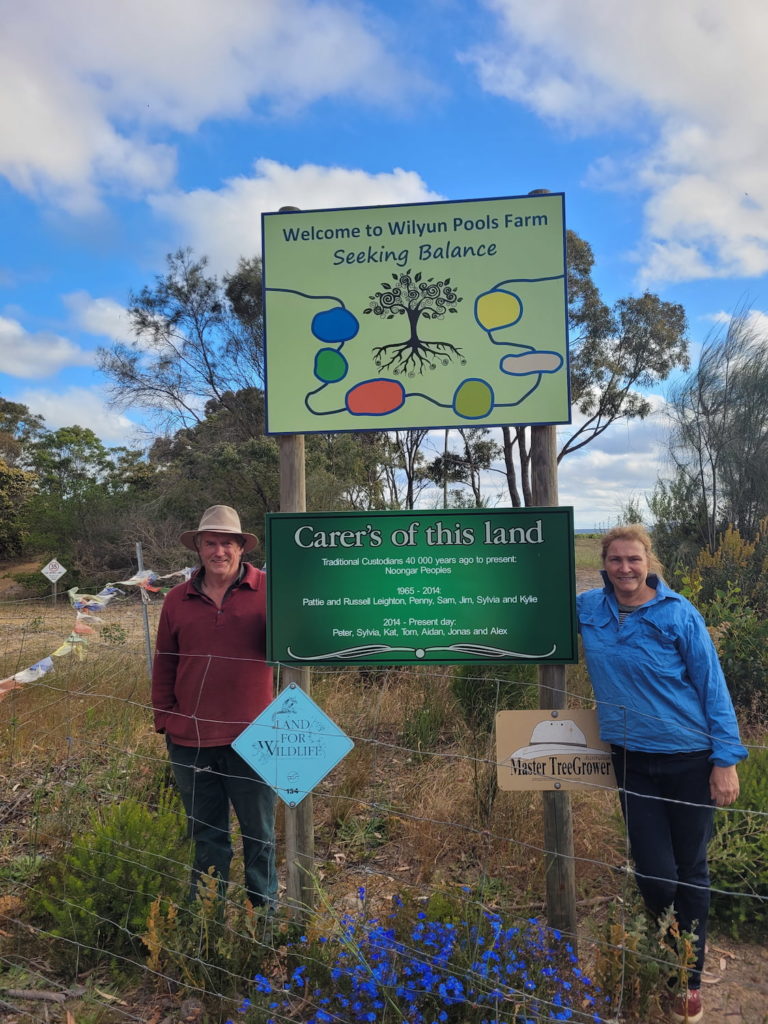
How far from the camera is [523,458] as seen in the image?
66.6 feet

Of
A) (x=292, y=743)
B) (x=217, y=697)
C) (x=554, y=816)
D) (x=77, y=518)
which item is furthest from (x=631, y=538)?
(x=77, y=518)

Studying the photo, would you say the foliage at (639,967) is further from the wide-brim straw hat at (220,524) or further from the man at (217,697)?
the wide-brim straw hat at (220,524)

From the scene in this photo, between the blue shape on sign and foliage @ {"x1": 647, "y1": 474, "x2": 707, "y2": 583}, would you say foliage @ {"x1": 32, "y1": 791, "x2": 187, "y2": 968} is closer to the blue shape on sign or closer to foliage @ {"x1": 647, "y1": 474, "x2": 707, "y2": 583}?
the blue shape on sign

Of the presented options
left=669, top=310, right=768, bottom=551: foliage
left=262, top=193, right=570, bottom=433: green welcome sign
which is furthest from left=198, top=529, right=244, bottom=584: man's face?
left=669, top=310, right=768, bottom=551: foliage

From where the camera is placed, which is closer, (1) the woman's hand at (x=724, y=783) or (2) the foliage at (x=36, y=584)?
(1) the woman's hand at (x=724, y=783)

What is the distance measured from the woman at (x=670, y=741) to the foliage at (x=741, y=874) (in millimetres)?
507

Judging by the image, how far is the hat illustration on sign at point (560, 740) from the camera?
2.85 m

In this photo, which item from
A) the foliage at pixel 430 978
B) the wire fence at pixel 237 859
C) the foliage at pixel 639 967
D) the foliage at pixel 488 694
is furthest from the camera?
the foliage at pixel 488 694

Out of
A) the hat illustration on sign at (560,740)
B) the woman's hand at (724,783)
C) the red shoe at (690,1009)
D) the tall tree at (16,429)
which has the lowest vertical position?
the red shoe at (690,1009)

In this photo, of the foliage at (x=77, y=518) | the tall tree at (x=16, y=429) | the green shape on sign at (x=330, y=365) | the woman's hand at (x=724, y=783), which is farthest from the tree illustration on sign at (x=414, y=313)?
the tall tree at (x=16, y=429)

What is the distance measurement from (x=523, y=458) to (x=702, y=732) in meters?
18.1

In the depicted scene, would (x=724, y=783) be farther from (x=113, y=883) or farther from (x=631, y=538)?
(x=113, y=883)

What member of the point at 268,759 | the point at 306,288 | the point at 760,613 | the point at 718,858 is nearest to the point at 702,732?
the point at 718,858

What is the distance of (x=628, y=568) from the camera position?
107 inches
